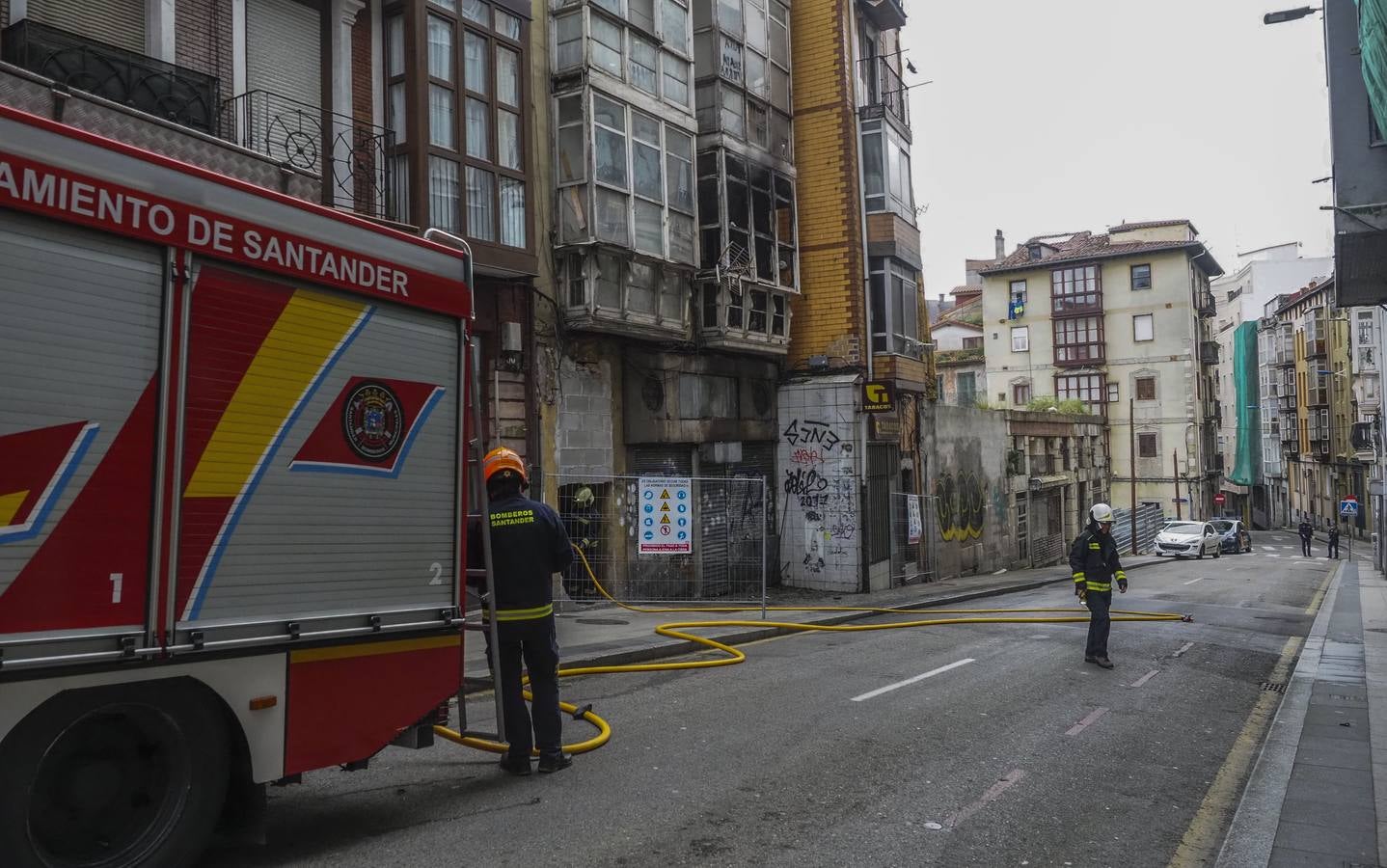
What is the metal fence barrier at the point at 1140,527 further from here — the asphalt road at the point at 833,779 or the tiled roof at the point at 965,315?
the asphalt road at the point at 833,779

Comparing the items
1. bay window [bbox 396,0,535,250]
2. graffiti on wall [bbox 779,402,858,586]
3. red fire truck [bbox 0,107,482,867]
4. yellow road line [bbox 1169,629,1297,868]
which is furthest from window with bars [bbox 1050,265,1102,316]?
red fire truck [bbox 0,107,482,867]

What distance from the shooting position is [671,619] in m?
13.4

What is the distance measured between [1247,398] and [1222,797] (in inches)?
3673

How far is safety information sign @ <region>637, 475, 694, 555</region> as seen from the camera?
13758 mm

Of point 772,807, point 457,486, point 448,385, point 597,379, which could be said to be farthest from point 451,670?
point 597,379

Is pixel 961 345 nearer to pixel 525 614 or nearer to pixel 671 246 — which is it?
pixel 671 246

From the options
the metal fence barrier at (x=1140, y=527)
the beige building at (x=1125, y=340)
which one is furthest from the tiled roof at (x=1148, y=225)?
the metal fence barrier at (x=1140, y=527)

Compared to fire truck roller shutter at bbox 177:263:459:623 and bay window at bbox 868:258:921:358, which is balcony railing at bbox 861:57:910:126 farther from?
fire truck roller shutter at bbox 177:263:459:623

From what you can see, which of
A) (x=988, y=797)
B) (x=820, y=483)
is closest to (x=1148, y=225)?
(x=820, y=483)

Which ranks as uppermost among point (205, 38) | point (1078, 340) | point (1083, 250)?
point (1083, 250)

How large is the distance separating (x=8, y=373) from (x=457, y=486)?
233cm

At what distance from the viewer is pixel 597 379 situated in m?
16.7

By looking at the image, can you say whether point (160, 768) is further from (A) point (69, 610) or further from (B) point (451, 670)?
(B) point (451, 670)

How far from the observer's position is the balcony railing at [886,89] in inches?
923
